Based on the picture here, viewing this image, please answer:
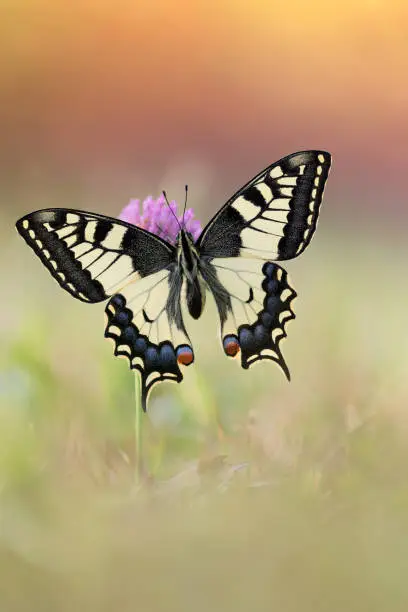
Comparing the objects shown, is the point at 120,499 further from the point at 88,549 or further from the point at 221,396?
the point at 221,396

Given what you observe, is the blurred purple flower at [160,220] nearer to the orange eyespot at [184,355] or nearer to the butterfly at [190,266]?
the butterfly at [190,266]

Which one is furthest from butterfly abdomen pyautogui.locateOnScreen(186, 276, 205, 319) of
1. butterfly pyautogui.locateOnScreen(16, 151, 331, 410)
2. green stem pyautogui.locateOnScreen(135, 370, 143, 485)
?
green stem pyautogui.locateOnScreen(135, 370, 143, 485)

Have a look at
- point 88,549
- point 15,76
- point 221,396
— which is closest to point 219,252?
point 221,396

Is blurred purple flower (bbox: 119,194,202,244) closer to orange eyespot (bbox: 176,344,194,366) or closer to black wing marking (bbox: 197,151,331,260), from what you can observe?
black wing marking (bbox: 197,151,331,260)

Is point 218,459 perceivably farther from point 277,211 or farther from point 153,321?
point 277,211

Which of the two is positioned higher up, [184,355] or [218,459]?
[184,355]

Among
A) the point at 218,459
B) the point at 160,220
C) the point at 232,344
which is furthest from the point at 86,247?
the point at 218,459
